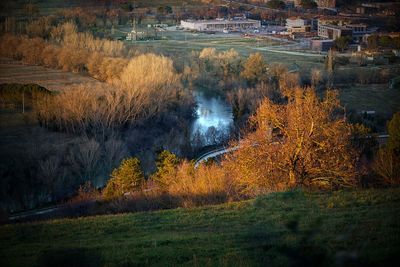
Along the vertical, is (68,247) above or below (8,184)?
above

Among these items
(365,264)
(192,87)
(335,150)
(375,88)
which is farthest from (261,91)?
(365,264)

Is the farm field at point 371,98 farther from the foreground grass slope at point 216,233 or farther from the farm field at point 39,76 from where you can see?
the foreground grass slope at point 216,233

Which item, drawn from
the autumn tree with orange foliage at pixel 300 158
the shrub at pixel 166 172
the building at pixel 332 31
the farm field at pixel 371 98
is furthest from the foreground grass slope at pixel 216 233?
the building at pixel 332 31

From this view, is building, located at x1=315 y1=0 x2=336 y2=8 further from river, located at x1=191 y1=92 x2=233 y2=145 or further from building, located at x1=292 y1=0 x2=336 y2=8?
river, located at x1=191 y1=92 x2=233 y2=145

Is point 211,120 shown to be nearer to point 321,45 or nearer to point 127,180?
point 127,180

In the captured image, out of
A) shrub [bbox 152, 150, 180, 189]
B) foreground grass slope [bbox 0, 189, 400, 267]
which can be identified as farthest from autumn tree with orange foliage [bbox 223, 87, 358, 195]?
shrub [bbox 152, 150, 180, 189]

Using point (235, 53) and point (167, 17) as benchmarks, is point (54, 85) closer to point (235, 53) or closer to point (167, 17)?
point (235, 53)
